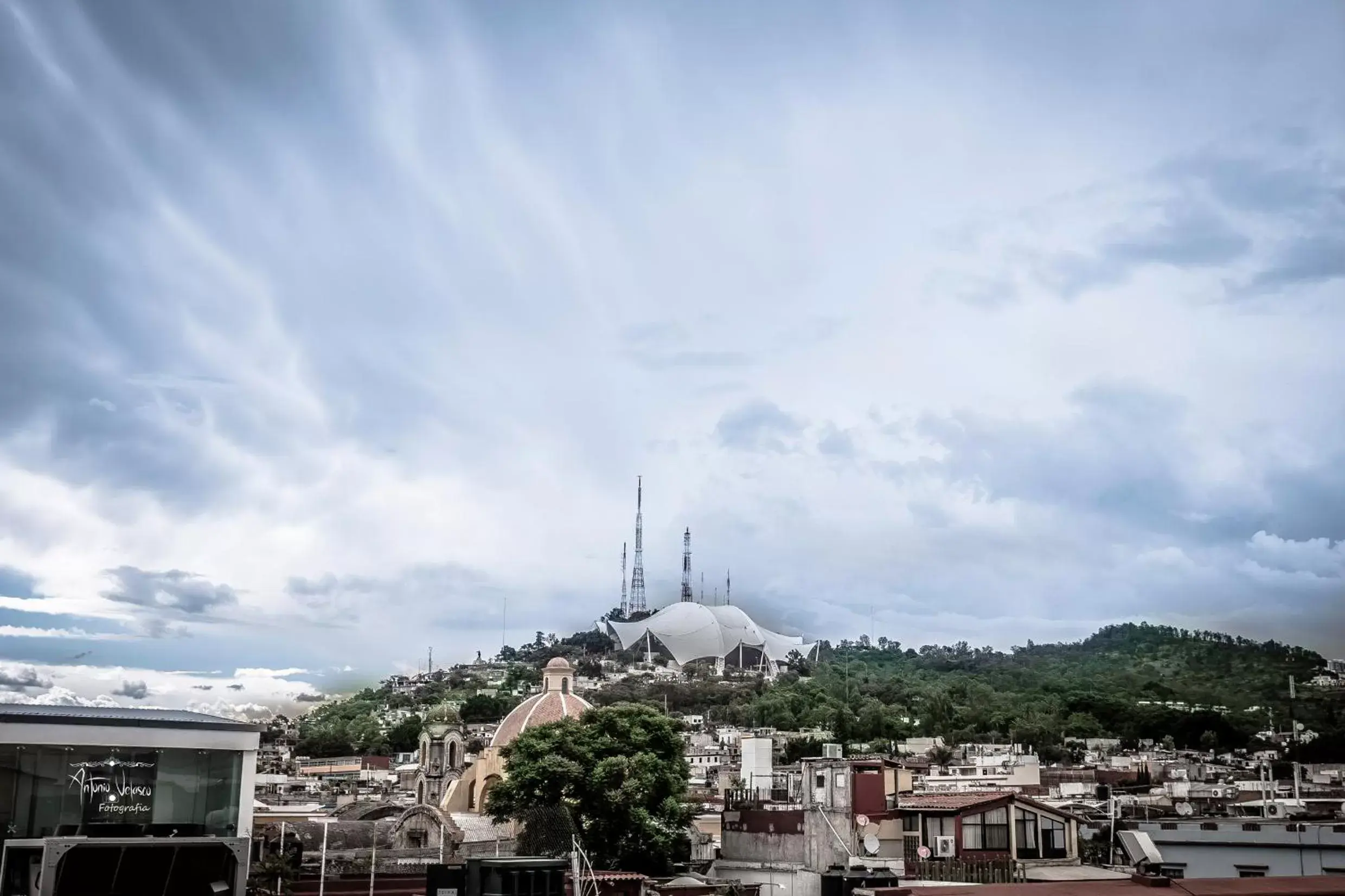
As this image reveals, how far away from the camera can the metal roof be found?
1527 cm

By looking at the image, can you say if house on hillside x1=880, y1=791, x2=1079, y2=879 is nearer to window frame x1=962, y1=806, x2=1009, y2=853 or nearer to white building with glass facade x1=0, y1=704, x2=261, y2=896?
window frame x1=962, y1=806, x2=1009, y2=853

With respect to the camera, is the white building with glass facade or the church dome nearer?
the white building with glass facade

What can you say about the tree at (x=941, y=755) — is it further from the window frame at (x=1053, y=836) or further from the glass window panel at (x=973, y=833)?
the glass window panel at (x=973, y=833)

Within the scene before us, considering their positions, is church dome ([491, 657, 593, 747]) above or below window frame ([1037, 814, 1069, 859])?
above

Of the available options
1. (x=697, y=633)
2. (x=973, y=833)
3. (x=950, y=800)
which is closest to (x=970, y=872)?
(x=973, y=833)

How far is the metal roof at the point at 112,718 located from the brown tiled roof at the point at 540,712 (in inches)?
1046

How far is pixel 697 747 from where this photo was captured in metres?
65.4

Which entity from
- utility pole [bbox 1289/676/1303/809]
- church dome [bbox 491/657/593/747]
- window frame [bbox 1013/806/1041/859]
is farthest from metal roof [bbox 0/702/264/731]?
utility pole [bbox 1289/676/1303/809]

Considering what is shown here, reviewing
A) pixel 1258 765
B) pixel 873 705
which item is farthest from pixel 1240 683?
pixel 873 705

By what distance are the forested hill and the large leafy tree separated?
97.6 ft

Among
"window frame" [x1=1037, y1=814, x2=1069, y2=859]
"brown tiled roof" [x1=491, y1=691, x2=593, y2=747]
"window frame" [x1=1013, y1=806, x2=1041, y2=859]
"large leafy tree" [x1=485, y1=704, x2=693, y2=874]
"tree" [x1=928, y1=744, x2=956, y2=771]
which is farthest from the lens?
"tree" [x1=928, y1=744, x2=956, y2=771]

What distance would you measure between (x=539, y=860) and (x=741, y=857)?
16876 mm

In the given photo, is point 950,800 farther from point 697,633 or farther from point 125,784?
point 697,633

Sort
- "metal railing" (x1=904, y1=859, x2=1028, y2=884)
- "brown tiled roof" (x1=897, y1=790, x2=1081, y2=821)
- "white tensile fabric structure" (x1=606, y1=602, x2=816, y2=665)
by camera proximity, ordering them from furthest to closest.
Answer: "white tensile fabric structure" (x1=606, y1=602, x2=816, y2=665)
"brown tiled roof" (x1=897, y1=790, x2=1081, y2=821)
"metal railing" (x1=904, y1=859, x2=1028, y2=884)
